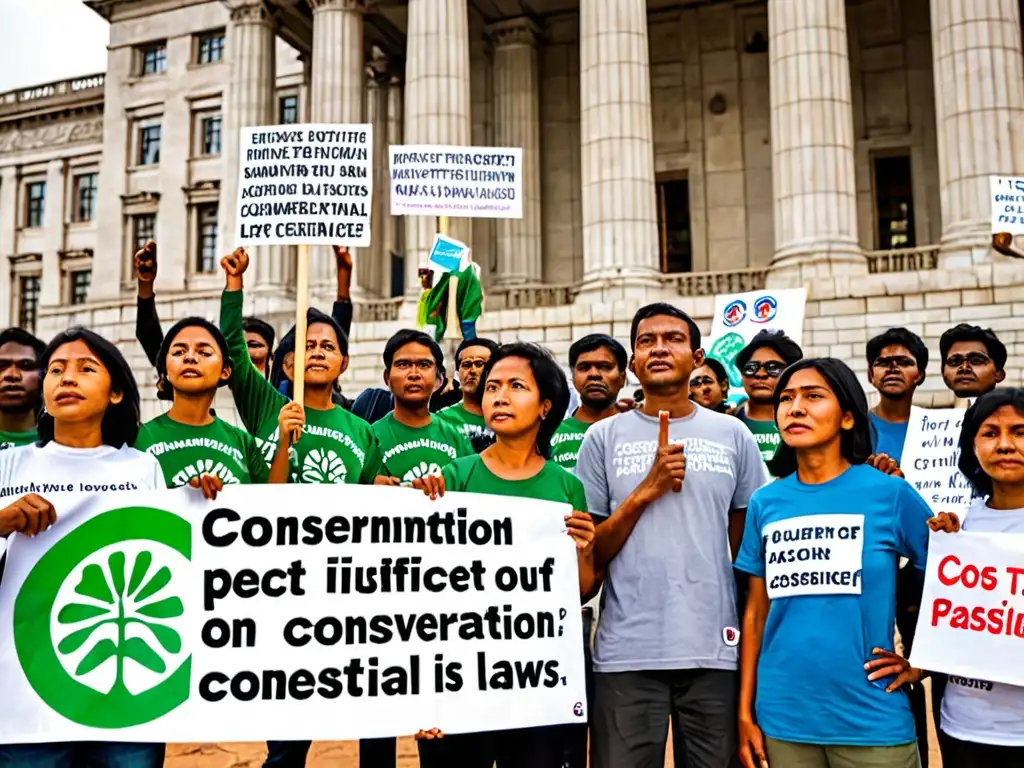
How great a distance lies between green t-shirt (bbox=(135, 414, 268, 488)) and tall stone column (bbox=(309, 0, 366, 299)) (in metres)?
21.9

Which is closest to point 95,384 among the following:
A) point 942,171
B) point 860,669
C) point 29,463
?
point 29,463

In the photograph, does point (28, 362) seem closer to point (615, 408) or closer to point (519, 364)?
point (519, 364)

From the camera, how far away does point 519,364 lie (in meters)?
4.51

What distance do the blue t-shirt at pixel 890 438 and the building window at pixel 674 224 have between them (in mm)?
23514

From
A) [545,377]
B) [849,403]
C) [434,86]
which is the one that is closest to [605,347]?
[545,377]

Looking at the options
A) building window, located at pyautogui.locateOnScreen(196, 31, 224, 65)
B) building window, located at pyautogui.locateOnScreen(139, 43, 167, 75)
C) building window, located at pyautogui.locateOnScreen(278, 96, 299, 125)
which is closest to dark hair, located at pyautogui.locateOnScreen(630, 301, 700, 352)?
building window, located at pyautogui.locateOnScreen(278, 96, 299, 125)

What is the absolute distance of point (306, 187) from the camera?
240 inches

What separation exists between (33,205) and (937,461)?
5353 centimetres

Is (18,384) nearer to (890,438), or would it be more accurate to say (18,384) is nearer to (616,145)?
(890,438)

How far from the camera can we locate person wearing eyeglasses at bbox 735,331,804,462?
7.27 m

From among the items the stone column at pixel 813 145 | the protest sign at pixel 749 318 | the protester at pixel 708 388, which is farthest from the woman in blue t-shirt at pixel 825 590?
the stone column at pixel 813 145

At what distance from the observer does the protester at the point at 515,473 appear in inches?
172

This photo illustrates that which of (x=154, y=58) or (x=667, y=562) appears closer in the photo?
(x=667, y=562)

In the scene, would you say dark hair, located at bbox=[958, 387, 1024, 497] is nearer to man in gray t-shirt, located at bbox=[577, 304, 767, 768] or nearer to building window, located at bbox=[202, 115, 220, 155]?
man in gray t-shirt, located at bbox=[577, 304, 767, 768]
